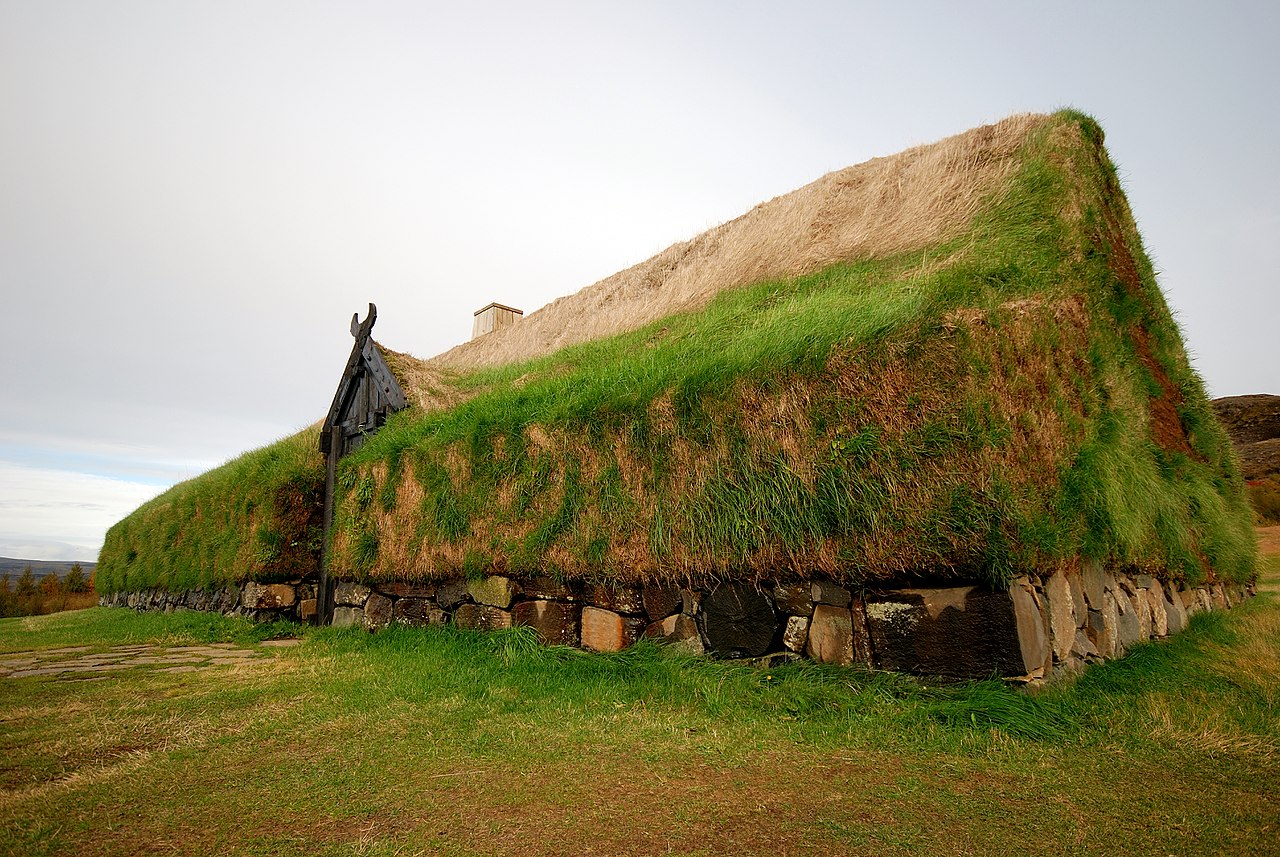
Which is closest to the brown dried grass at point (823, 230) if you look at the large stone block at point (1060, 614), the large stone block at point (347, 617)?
the large stone block at point (347, 617)

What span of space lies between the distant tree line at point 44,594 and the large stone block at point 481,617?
56.5ft

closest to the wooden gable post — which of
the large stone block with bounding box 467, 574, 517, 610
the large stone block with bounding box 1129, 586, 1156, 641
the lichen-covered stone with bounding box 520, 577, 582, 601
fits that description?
the large stone block with bounding box 467, 574, 517, 610

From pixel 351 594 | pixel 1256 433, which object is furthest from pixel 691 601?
pixel 1256 433

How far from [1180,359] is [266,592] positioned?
12647 millimetres

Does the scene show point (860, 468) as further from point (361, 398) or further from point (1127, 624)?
point (361, 398)

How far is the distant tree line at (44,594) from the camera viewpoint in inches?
672

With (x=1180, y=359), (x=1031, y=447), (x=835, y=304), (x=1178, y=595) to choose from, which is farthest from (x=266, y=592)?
(x=1180, y=359)

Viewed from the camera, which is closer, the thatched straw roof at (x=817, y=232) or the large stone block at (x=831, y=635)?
the large stone block at (x=831, y=635)

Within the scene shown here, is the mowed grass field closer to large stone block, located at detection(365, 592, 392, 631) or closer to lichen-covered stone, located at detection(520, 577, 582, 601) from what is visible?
lichen-covered stone, located at detection(520, 577, 582, 601)

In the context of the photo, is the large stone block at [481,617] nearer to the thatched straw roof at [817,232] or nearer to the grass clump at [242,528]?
the thatched straw roof at [817,232]

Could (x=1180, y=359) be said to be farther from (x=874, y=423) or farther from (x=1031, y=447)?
(x=874, y=423)

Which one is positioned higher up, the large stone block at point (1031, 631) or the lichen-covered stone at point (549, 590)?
the lichen-covered stone at point (549, 590)

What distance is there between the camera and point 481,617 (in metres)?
5.93

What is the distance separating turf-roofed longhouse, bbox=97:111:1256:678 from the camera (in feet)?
12.5
